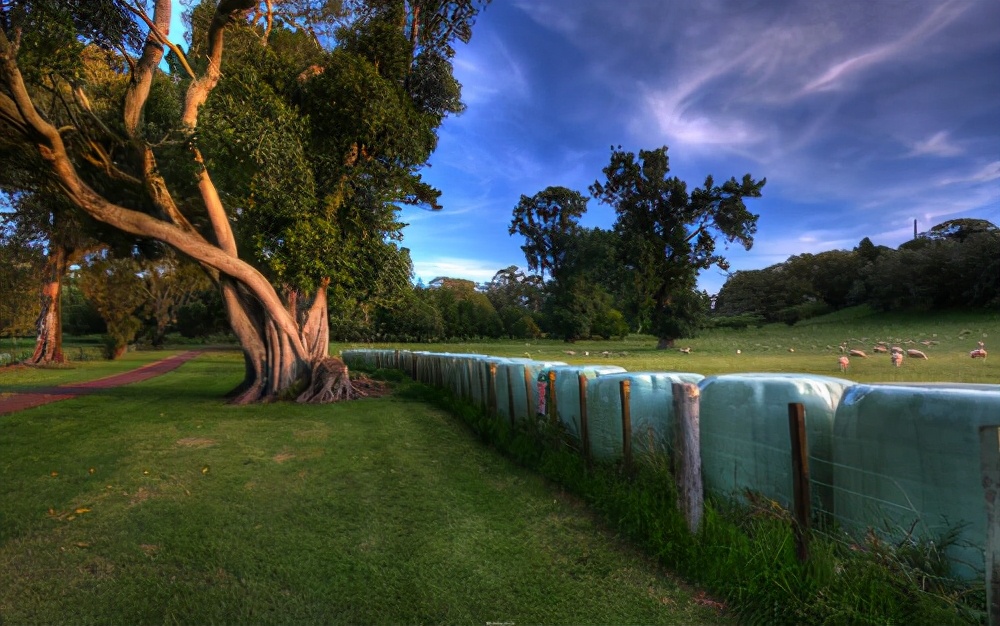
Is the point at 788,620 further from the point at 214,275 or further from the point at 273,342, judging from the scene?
the point at 214,275

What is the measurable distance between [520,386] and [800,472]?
5109 mm

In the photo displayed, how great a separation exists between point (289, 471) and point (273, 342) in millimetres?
8599

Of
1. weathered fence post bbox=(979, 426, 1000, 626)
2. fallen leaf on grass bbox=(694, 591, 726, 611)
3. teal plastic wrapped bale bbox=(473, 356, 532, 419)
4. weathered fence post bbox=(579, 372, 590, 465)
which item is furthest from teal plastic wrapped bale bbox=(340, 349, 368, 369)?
weathered fence post bbox=(979, 426, 1000, 626)

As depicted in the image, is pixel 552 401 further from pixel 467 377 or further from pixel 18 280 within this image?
pixel 18 280

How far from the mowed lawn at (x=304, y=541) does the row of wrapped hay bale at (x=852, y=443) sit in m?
0.95

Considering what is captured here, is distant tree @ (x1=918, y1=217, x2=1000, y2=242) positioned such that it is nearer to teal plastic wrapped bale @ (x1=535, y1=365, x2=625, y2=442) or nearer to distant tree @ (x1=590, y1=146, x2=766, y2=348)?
distant tree @ (x1=590, y1=146, x2=766, y2=348)

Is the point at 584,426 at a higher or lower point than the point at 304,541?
higher

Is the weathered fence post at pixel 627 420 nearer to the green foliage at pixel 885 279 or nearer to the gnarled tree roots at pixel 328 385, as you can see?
the gnarled tree roots at pixel 328 385

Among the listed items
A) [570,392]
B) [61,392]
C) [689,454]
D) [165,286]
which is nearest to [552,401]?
[570,392]

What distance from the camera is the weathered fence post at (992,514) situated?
7.32 feet

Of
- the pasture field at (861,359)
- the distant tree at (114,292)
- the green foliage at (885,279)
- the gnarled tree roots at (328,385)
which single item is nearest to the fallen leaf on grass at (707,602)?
the pasture field at (861,359)

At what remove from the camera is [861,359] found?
56.7 feet

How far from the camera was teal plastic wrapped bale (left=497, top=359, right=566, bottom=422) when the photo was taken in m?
7.61

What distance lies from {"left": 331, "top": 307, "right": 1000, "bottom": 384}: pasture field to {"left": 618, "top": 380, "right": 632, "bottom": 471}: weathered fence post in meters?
5.32
